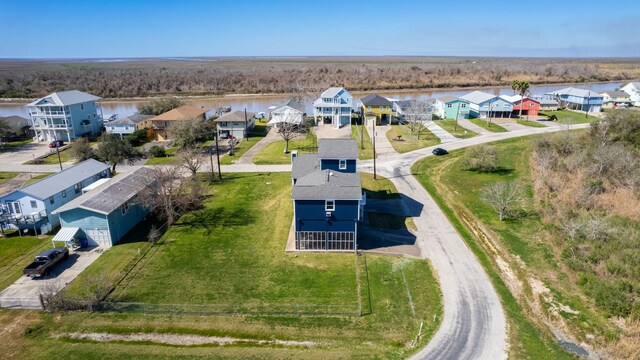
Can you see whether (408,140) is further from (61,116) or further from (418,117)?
(61,116)

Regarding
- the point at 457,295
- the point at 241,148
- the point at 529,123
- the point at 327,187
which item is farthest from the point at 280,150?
the point at 529,123

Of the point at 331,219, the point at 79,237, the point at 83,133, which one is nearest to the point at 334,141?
the point at 331,219

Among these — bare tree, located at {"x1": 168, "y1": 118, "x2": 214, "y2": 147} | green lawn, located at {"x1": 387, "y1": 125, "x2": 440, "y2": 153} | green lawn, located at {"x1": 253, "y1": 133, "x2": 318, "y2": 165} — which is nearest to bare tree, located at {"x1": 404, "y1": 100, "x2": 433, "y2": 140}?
green lawn, located at {"x1": 387, "y1": 125, "x2": 440, "y2": 153}

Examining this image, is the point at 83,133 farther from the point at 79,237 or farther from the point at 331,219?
the point at 331,219

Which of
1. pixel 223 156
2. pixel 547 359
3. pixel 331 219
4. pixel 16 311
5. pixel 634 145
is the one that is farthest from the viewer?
pixel 223 156

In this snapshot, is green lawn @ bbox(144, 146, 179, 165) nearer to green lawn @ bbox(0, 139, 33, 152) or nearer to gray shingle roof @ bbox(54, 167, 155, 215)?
gray shingle roof @ bbox(54, 167, 155, 215)

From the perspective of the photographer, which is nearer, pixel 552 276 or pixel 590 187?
pixel 552 276
